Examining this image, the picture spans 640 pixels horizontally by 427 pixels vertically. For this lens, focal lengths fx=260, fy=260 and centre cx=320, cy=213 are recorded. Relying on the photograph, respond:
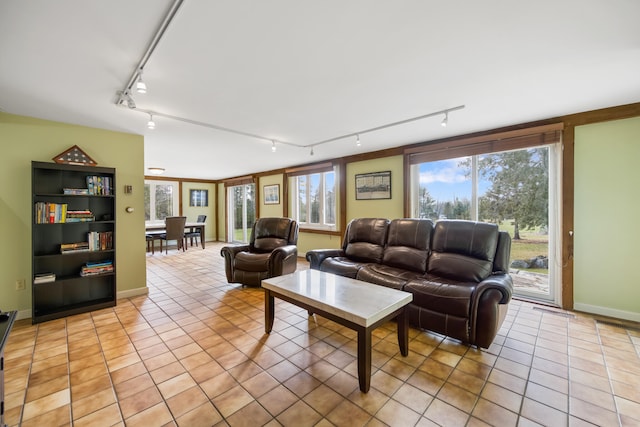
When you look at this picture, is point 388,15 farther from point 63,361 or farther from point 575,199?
point 63,361

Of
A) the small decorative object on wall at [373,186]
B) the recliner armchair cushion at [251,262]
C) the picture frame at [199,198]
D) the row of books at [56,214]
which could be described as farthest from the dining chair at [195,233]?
the small decorative object on wall at [373,186]

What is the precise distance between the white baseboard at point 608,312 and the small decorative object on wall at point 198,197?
9330mm

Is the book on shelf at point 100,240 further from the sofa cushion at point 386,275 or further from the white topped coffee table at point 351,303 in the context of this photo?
the sofa cushion at point 386,275

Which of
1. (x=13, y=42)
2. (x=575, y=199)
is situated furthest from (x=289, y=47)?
(x=575, y=199)

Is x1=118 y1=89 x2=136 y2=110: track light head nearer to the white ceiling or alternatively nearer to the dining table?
the white ceiling

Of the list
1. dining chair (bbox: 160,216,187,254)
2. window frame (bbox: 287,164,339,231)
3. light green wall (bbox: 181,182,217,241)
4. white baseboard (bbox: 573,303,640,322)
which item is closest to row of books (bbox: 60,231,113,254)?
dining chair (bbox: 160,216,187,254)

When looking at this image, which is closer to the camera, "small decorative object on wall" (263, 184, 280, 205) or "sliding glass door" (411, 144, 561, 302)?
"sliding glass door" (411, 144, 561, 302)

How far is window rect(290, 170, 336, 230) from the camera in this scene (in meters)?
5.74

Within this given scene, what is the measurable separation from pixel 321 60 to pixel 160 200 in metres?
8.04

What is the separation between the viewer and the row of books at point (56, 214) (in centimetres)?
283

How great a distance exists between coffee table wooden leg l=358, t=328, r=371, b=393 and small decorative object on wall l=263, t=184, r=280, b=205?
544 centimetres

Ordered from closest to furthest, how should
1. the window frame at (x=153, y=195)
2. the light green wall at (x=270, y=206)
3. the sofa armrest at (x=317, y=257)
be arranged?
the sofa armrest at (x=317, y=257)
the light green wall at (x=270, y=206)
the window frame at (x=153, y=195)

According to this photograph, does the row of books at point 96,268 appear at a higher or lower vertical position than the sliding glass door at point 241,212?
lower

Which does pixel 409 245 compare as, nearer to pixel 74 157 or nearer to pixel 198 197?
pixel 74 157
